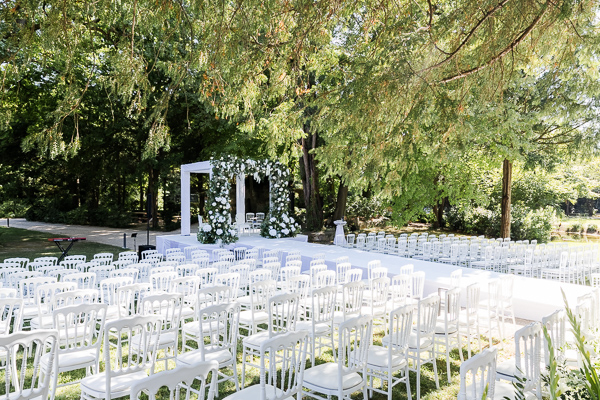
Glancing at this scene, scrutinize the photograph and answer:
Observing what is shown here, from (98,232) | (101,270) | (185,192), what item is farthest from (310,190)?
(101,270)

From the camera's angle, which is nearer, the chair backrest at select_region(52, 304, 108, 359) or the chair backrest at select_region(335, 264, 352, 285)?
the chair backrest at select_region(52, 304, 108, 359)

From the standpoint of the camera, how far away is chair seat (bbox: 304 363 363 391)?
3.34 metres

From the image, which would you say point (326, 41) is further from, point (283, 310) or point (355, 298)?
point (283, 310)

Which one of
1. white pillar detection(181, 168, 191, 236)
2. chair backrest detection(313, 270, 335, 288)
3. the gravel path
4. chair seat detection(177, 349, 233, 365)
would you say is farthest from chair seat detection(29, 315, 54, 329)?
the gravel path

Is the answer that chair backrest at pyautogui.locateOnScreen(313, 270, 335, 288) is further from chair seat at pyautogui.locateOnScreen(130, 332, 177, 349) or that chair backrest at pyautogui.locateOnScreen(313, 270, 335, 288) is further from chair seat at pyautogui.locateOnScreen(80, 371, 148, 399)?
chair seat at pyautogui.locateOnScreen(80, 371, 148, 399)

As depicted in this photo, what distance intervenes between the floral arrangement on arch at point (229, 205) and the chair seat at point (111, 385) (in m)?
9.77

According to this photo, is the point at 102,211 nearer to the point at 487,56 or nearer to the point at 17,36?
the point at 17,36

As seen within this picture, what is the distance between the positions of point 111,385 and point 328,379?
1.66 metres

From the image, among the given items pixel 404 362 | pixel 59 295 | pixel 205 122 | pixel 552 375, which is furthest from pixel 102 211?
pixel 552 375

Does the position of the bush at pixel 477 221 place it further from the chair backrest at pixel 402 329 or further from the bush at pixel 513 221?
the chair backrest at pixel 402 329

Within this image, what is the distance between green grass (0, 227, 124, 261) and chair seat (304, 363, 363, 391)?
45.3 ft

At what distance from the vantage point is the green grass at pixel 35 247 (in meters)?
15.9

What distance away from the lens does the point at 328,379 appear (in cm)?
344

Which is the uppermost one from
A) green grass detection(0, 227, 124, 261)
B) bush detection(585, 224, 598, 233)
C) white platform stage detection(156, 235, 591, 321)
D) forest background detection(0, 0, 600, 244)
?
forest background detection(0, 0, 600, 244)
